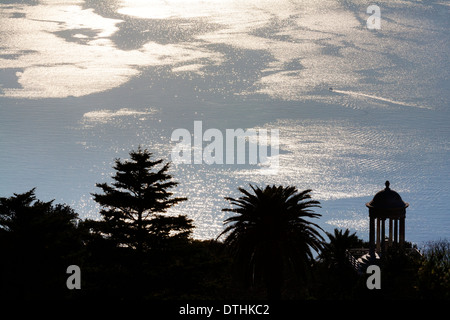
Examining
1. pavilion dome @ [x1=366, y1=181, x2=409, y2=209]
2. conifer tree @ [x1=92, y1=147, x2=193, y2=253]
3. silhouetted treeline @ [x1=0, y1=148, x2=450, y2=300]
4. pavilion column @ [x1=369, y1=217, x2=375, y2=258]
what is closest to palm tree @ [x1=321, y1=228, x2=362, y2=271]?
silhouetted treeline @ [x1=0, y1=148, x2=450, y2=300]

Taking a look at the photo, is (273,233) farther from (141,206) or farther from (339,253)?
(339,253)

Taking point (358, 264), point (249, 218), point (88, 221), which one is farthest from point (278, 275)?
point (88, 221)

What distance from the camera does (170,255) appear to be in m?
52.4

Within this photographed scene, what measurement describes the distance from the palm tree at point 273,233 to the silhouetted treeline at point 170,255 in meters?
0.06

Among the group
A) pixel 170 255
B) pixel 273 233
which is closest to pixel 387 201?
pixel 273 233

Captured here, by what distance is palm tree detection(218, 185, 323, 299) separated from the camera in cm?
4781

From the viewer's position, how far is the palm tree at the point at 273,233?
157ft

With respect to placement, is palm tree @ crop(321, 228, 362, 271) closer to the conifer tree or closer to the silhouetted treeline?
the silhouetted treeline

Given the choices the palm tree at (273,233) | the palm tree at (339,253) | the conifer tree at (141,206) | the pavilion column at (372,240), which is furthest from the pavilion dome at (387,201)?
the conifer tree at (141,206)

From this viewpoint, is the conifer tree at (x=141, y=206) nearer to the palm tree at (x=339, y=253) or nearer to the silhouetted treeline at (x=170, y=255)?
the silhouetted treeline at (x=170, y=255)

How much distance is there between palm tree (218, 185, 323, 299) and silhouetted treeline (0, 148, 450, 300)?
0.06 meters

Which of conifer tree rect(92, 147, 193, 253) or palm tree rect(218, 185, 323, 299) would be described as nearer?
palm tree rect(218, 185, 323, 299)

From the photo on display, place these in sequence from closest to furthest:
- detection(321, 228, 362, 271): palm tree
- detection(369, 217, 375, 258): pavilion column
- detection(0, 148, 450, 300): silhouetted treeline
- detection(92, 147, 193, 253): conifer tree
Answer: detection(0, 148, 450, 300): silhouetted treeline, detection(92, 147, 193, 253): conifer tree, detection(369, 217, 375, 258): pavilion column, detection(321, 228, 362, 271): palm tree
